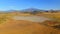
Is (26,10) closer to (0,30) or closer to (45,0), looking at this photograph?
(45,0)

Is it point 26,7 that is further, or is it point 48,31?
point 26,7

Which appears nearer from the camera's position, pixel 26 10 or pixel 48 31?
pixel 48 31

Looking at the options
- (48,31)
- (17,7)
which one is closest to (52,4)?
(48,31)

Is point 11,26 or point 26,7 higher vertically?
point 26,7

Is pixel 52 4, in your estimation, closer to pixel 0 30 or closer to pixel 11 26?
pixel 11 26

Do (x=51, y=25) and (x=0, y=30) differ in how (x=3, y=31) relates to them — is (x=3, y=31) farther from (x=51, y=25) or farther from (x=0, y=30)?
(x=51, y=25)

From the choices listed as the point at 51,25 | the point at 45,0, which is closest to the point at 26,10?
the point at 45,0

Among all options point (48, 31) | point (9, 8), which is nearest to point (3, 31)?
point (9, 8)

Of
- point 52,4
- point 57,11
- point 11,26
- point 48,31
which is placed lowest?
point 48,31

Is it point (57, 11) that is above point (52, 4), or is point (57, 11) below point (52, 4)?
below
